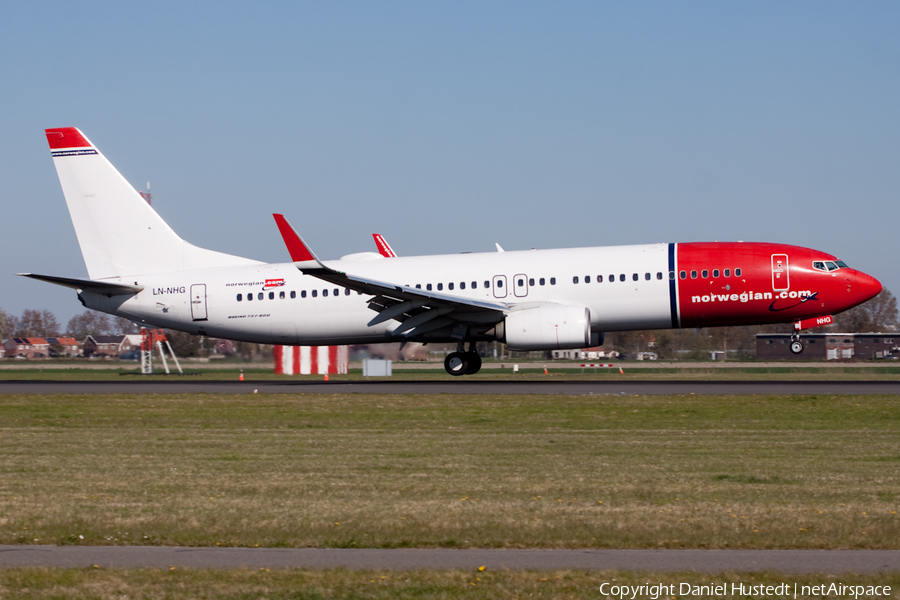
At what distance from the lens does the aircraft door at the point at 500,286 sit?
31.0 metres

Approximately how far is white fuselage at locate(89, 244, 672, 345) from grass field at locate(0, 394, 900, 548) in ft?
26.5

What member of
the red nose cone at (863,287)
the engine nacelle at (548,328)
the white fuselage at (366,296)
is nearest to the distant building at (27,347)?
the white fuselage at (366,296)

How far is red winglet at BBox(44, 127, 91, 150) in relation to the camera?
3388 cm

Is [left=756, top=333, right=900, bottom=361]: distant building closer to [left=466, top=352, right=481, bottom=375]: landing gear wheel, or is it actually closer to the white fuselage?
[left=466, top=352, right=481, bottom=375]: landing gear wheel

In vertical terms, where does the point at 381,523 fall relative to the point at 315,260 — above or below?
below

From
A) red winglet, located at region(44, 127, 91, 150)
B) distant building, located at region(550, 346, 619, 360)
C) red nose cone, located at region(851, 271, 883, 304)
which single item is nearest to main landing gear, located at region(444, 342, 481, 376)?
red nose cone, located at region(851, 271, 883, 304)

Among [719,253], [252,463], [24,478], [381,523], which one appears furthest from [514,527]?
[719,253]

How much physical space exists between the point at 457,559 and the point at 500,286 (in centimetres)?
2335

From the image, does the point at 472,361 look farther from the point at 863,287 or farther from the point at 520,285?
the point at 863,287

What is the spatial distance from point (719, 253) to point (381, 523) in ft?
75.3

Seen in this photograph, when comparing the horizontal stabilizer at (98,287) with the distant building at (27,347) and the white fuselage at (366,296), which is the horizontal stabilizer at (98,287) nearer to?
the white fuselage at (366,296)

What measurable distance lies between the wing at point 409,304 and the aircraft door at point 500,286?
14.2 inches

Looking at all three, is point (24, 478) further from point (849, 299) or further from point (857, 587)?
point (849, 299)

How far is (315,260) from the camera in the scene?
27.5 metres
